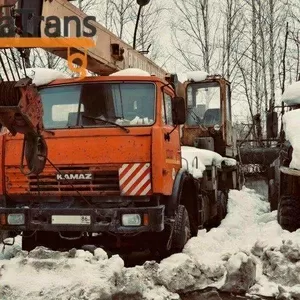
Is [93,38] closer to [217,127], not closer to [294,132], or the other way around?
[294,132]

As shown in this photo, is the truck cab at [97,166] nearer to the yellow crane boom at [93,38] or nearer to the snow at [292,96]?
the yellow crane boom at [93,38]

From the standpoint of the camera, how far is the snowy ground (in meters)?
5.54

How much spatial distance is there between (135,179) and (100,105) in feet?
3.71

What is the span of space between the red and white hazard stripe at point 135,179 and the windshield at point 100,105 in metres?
0.61

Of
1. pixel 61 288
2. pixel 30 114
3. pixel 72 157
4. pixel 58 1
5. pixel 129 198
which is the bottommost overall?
pixel 61 288

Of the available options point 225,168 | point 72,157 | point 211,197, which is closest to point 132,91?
→ point 72,157

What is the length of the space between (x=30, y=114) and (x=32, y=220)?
2.05 m

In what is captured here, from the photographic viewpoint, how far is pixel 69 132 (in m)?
7.31

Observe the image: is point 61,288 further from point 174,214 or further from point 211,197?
point 211,197

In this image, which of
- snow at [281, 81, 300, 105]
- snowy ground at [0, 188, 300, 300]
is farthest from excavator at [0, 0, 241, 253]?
snow at [281, 81, 300, 105]

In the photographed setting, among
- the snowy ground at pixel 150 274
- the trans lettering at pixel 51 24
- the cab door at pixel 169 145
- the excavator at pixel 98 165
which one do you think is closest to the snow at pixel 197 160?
the cab door at pixel 169 145

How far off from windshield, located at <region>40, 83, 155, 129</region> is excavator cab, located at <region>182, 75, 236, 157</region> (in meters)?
5.06

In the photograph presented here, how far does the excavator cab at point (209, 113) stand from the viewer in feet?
41.7

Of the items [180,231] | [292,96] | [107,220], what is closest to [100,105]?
[107,220]
